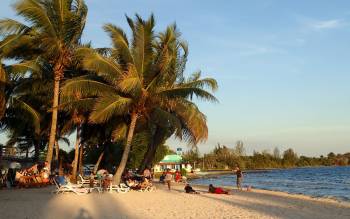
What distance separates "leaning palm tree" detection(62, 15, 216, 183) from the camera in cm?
2102

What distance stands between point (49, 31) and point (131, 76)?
15.1ft

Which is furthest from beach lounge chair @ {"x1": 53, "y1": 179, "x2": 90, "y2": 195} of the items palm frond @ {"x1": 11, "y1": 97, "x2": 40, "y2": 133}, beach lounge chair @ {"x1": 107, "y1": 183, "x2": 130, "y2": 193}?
palm frond @ {"x1": 11, "y1": 97, "x2": 40, "y2": 133}

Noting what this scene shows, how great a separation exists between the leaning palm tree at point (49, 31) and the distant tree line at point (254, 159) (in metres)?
71.8

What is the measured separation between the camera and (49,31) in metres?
21.1

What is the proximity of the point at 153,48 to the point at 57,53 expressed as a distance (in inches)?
188

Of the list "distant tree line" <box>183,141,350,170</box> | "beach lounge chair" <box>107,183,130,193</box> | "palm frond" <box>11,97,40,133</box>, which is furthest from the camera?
"distant tree line" <box>183,141,350,170</box>

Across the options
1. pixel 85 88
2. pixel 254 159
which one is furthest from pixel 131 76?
pixel 254 159

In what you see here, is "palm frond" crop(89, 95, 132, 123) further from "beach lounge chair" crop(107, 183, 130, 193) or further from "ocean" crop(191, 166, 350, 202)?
"ocean" crop(191, 166, 350, 202)

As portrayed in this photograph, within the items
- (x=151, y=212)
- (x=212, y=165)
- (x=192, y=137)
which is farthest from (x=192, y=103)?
(x=212, y=165)

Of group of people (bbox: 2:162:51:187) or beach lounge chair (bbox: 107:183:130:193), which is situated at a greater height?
group of people (bbox: 2:162:51:187)

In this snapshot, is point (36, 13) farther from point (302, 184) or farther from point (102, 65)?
point (302, 184)

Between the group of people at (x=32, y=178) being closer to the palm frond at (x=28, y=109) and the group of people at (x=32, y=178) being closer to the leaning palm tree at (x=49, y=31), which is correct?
the leaning palm tree at (x=49, y=31)

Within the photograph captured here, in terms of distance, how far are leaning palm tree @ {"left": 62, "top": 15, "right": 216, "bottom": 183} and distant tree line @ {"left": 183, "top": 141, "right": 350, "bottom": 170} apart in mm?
70399

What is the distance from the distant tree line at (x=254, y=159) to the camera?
401 feet
